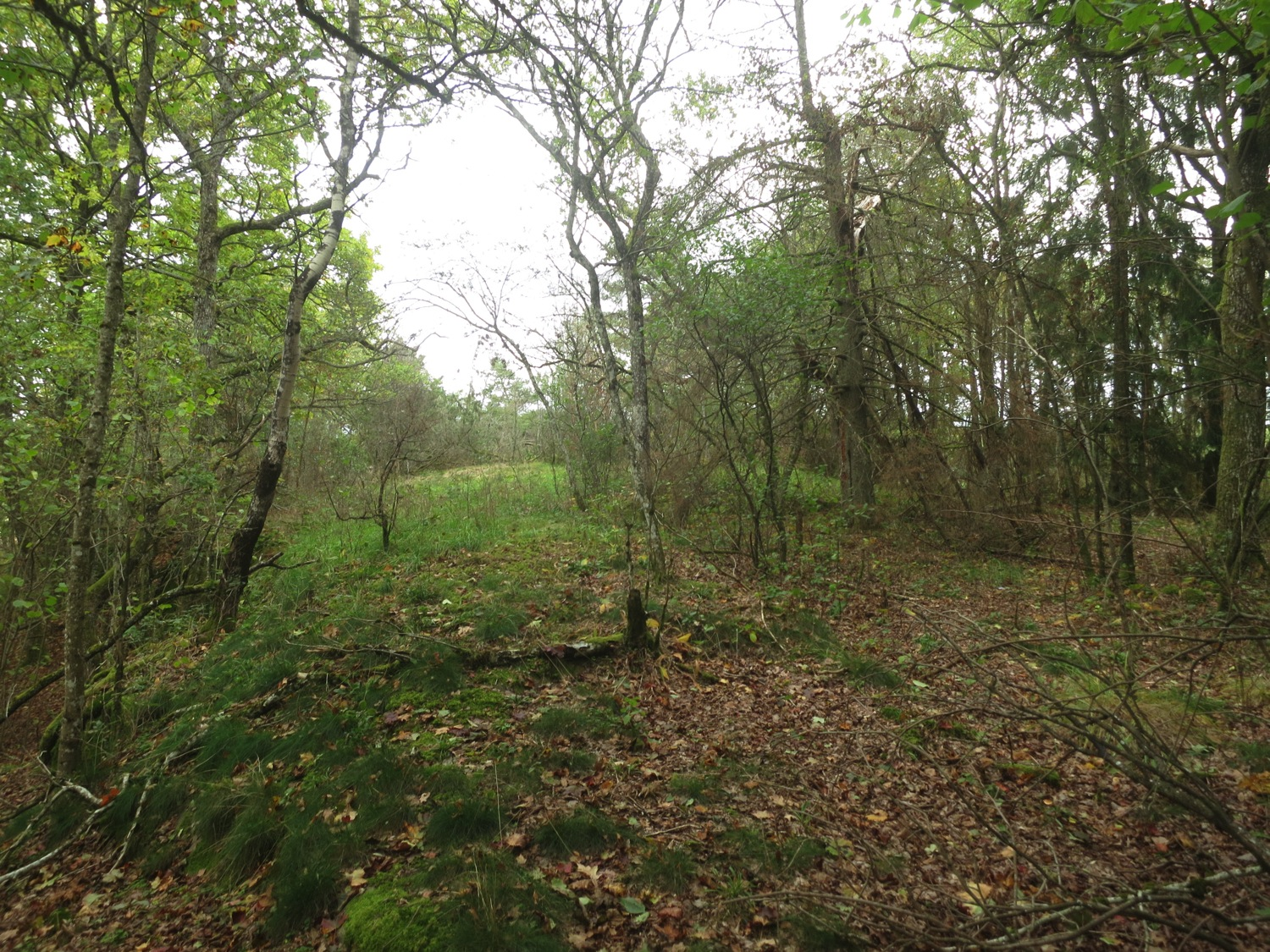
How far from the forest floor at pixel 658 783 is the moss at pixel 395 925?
12 millimetres

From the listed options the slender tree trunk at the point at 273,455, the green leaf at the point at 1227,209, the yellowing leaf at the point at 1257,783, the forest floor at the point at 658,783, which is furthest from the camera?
the slender tree trunk at the point at 273,455

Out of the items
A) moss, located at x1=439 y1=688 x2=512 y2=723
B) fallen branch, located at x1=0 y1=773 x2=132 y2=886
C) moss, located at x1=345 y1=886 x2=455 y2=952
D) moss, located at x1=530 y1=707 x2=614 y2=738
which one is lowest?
fallen branch, located at x1=0 y1=773 x2=132 y2=886

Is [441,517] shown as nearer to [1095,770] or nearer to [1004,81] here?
[1095,770]

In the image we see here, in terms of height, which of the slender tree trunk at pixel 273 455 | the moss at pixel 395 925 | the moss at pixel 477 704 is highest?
the slender tree trunk at pixel 273 455

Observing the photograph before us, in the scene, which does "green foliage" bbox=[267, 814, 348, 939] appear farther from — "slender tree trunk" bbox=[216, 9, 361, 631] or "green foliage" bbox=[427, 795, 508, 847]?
"slender tree trunk" bbox=[216, 9, 361, 631]

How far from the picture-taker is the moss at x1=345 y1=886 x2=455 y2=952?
2.96 m

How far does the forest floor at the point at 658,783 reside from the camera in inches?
115

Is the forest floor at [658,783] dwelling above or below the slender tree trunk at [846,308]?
below

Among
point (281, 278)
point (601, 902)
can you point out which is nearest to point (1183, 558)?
point (601, 902)

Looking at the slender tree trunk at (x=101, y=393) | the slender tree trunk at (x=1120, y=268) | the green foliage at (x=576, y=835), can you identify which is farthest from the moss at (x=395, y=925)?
the slender tree trunk at (x=1120, y=268)

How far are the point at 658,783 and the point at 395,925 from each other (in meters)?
1.78

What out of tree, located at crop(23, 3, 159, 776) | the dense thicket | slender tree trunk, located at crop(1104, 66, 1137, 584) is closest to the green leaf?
the dense thicket

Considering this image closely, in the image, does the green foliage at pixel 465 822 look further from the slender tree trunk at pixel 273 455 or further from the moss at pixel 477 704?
the slender tree trunk at pixel 273 455

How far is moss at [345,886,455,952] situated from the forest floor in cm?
1
